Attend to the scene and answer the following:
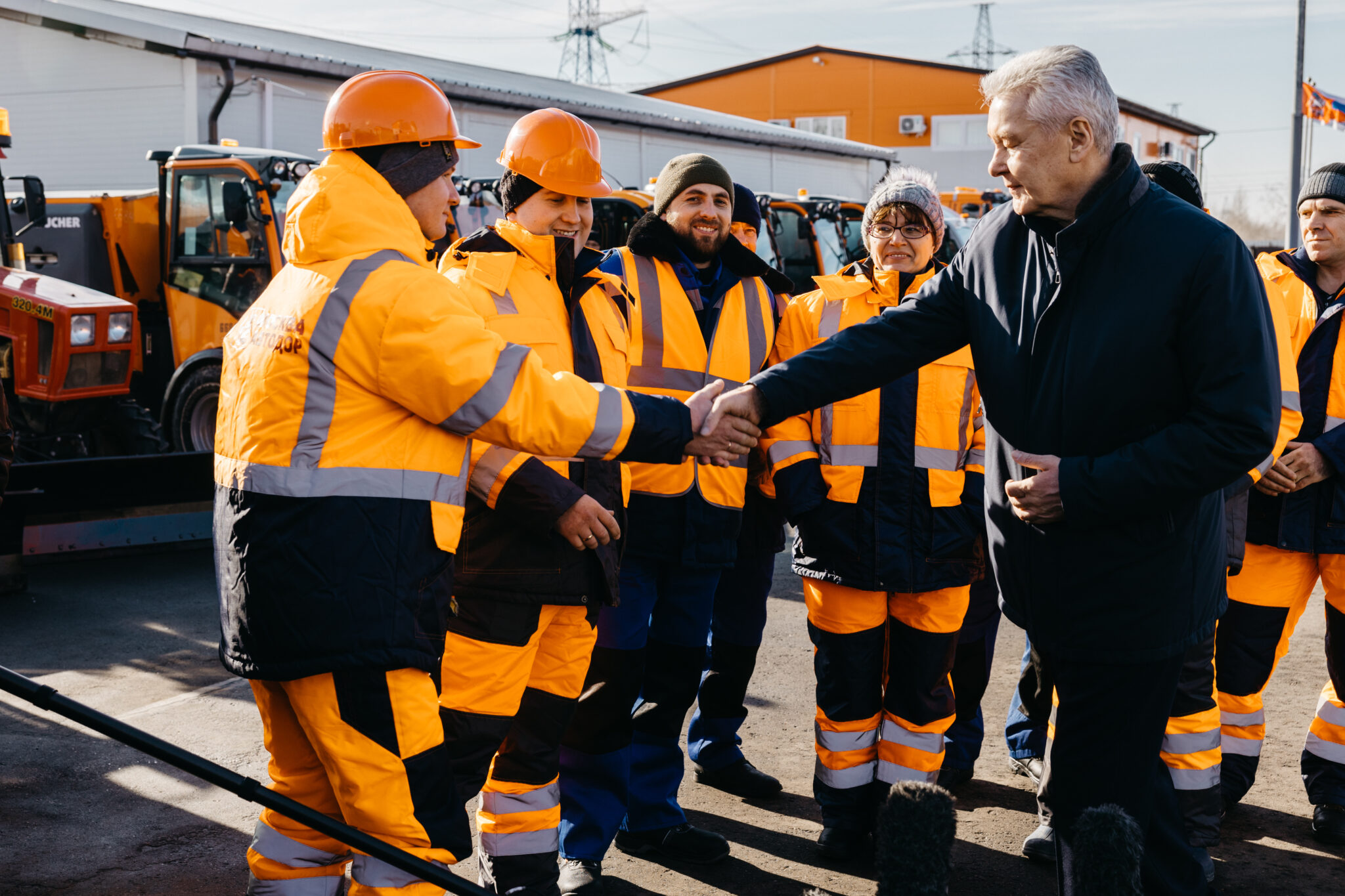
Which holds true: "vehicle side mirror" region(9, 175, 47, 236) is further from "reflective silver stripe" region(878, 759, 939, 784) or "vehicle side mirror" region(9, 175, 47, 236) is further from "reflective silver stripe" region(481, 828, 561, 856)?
"reflective silver stripe" region(878, 759, 939, 784)

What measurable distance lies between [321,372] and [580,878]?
6.15 feet

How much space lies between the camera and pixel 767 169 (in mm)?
28859

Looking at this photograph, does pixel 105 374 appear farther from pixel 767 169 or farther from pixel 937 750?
pixel 767 169

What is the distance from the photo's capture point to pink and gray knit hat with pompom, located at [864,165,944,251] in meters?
3.97

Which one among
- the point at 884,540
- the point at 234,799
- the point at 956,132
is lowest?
the point at 234,799

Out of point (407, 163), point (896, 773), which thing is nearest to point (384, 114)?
point (407, 163)

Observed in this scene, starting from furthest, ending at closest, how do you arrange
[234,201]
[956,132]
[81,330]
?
1. [956,132]
2. [234,201]
3. [81,330]

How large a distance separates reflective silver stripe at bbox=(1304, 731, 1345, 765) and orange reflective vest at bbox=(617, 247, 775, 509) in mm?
2161

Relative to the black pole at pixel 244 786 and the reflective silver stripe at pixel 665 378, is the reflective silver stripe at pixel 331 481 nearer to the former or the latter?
the black pole at pixel 244 786

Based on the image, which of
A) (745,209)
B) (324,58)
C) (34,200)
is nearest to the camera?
(745,209)

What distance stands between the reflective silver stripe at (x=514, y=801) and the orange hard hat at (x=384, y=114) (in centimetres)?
170

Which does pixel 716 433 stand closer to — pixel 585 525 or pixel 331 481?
pixel 585 525

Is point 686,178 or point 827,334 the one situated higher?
point 686,178

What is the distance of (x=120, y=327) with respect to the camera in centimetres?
845
